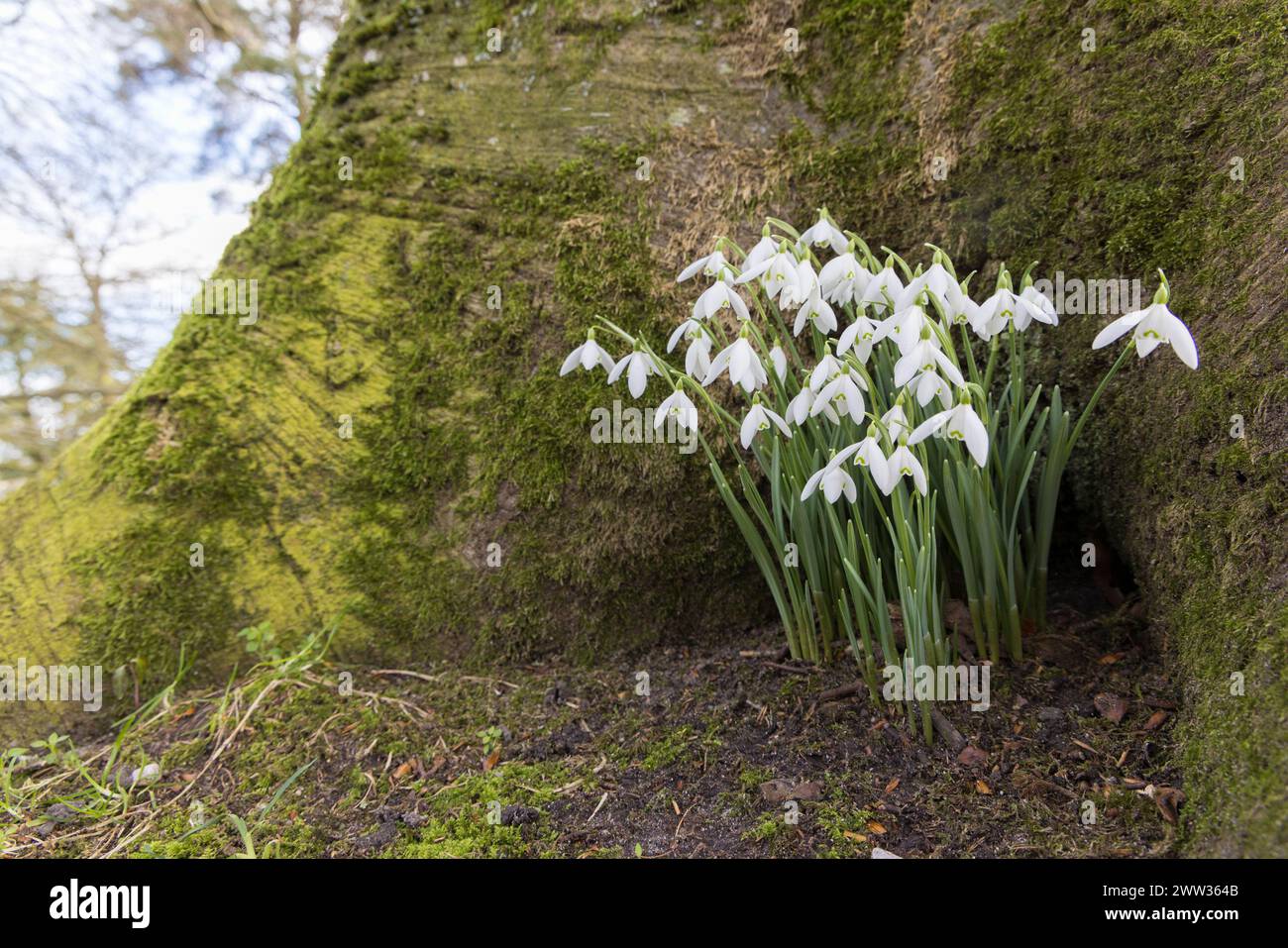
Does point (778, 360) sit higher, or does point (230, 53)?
point (230, 53)

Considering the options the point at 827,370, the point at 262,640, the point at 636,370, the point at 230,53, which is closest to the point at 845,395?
the point at 827,370

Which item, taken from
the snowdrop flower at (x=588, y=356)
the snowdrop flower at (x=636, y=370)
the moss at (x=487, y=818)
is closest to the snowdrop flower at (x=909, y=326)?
the snowdrop flower at (x=636, y=370)

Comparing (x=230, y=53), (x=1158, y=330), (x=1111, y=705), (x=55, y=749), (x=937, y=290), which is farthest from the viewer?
(x=230, y=53)

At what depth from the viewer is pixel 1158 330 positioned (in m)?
1.29

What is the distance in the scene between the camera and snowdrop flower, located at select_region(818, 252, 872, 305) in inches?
59.8

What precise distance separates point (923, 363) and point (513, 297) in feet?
4.66

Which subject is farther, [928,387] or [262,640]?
[262,640]

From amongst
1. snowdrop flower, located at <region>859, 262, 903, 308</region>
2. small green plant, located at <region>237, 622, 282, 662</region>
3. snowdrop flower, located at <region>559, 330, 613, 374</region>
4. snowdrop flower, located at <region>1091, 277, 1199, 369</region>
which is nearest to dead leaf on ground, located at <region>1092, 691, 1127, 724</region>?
snowdrop flower, located at <region>1091, 277, 1199, 369</region>

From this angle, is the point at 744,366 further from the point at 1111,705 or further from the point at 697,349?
the point at 1111,705

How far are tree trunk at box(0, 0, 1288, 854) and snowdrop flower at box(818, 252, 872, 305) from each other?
0.74 metres

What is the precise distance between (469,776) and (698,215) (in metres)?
1.72
